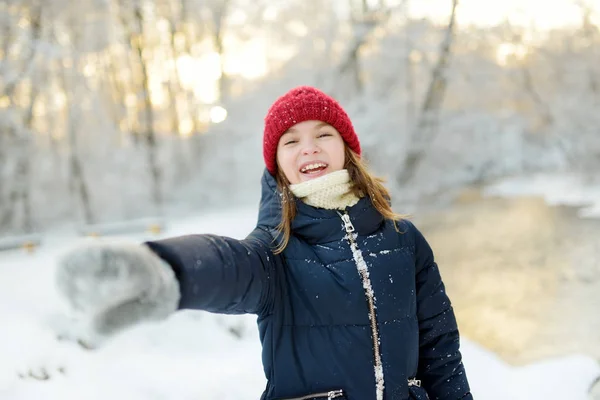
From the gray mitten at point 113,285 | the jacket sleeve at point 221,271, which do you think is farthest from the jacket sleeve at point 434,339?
the gray mitten at point 113,285

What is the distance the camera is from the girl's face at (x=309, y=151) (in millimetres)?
1571

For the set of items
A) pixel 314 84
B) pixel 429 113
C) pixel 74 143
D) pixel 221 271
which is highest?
pixel 314 84

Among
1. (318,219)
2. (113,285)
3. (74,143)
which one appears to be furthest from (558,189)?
(113,285)

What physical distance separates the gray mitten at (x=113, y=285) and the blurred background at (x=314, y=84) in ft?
25.5

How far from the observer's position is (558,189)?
1823cm

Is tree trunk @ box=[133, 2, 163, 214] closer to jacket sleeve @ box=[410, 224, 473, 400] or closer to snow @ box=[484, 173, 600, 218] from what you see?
snow @ box=[484, 173, 600, 218]

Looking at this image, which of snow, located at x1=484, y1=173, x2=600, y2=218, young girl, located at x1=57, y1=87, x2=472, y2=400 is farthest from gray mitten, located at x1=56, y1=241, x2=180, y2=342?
snow, located at x1=484, y1=173, x2=600, y2=218

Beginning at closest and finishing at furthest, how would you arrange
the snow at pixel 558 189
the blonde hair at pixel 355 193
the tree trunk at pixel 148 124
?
the blonde hair at pixel 355 193, the tree trunk at pixel 148 124, the snow at pixel 558 189

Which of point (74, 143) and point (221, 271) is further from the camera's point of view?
point (74, 143)

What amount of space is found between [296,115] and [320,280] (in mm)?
552

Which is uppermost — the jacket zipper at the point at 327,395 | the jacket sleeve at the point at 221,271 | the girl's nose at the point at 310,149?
the girl's nose at the point at 310,149

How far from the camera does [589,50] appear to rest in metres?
19.9

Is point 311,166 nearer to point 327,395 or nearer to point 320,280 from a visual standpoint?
point 320,280

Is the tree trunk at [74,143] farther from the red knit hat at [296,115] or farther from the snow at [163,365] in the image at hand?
the red knit hat at [296,115]
